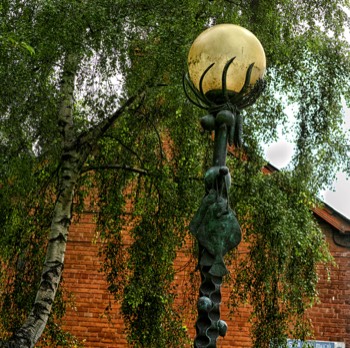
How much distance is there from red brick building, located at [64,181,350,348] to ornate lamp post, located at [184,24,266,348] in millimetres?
8204

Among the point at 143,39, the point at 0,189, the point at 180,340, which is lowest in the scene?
the point at 180,340

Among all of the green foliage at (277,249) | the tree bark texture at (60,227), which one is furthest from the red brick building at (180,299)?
the tree bark texture at (60,227)

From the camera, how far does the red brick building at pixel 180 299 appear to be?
12.3m

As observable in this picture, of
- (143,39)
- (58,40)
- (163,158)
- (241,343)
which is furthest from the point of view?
(241,343)

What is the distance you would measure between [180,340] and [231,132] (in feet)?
19.5

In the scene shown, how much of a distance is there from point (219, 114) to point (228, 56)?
349 mm

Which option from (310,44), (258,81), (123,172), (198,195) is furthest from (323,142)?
(258,81)

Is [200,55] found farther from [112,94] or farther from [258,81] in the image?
[112,94]

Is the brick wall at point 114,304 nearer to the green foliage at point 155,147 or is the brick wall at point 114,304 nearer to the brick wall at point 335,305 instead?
the brick wall at point 335,305

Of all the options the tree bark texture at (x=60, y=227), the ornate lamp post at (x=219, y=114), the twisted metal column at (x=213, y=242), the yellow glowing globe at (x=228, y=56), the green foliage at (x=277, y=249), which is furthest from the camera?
the green foliage at (x=277, y=249)

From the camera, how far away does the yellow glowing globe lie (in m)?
4.11

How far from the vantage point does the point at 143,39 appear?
9055 millimetres

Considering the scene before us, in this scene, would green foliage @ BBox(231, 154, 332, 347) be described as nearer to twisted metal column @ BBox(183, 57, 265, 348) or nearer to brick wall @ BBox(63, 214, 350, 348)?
brick wall @ BBox(63, 214, 350, 348)

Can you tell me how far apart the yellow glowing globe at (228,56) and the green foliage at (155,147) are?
423 cm
